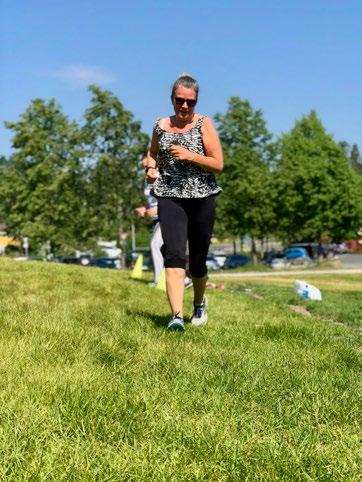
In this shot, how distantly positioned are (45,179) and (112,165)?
4.65 m

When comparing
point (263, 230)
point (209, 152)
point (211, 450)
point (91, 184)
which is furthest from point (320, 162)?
point (211, 450)

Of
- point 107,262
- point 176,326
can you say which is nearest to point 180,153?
point 176,326

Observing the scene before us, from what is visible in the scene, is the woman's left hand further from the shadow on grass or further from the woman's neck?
the shadow on grass

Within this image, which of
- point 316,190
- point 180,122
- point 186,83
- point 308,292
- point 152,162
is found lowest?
point 308,292

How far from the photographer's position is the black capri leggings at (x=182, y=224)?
499 centimetres

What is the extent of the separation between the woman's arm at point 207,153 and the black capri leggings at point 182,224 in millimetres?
283

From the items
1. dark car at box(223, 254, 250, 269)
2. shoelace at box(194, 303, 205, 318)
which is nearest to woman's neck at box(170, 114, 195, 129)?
shoelace at box(194, 303, 205, 318)

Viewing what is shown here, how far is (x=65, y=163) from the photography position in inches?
1604

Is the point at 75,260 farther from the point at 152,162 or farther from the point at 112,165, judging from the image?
the point at 152,162

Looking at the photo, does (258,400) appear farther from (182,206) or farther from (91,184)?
(91,184)

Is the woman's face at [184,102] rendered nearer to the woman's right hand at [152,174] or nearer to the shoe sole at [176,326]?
the woman's right hand at [152,174]

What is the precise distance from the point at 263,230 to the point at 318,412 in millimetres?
44801

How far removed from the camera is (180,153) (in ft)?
16.0

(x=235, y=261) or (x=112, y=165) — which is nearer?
(x=112, y=165)
